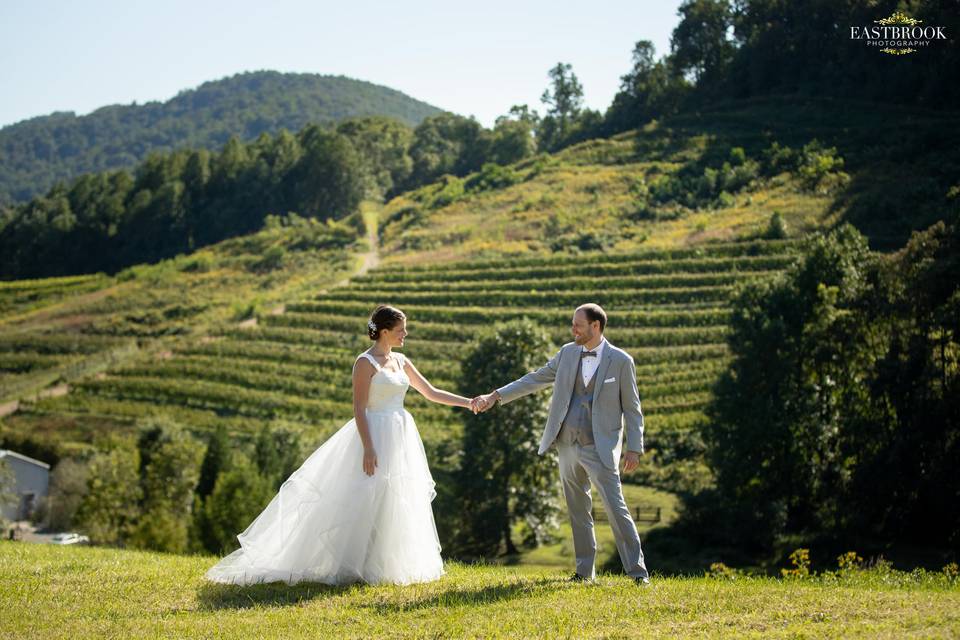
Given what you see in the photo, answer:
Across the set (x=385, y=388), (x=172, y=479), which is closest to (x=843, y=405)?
(x=385, y=388)

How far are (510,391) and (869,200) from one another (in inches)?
2039

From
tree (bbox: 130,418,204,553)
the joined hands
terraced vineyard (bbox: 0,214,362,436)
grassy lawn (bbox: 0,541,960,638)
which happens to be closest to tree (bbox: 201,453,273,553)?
tree (bbox: 130,418,204,553)

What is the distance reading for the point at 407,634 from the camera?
5.54 metres

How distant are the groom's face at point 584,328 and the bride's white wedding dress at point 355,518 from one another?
1598 mm

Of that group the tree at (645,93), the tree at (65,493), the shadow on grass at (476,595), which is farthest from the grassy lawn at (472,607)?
the tree at (645,93)

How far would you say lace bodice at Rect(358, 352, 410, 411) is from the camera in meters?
7.51

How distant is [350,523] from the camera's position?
725 centimetres

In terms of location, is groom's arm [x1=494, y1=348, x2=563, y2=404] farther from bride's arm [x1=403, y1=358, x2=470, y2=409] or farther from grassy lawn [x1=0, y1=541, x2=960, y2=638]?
grassy lawn [x1=0, y1=541, x2=960, y2=638]

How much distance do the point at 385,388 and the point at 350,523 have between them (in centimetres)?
116

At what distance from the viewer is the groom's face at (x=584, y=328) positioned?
23.6 feet

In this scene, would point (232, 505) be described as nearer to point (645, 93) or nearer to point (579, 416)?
point (579, 416)

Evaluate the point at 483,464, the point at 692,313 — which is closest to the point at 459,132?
the point at 692,313

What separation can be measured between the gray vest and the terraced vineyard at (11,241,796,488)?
28118 mm

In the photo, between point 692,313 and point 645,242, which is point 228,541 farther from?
point 645,242
